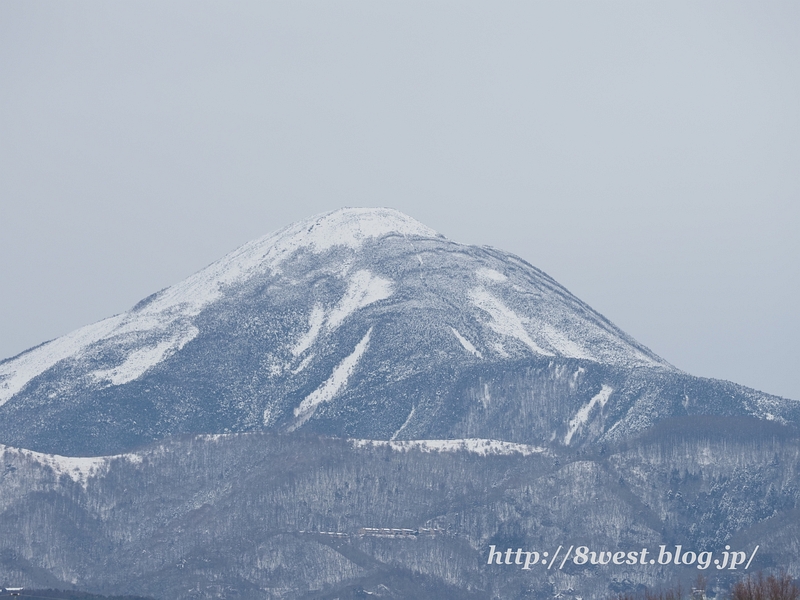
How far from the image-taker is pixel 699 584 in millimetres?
164000

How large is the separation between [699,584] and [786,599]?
2908cm

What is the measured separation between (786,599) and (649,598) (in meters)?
23.2

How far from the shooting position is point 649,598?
157125 millimetres

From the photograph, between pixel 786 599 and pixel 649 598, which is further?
pixel 649 598

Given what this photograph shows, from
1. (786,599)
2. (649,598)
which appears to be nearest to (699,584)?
(649,598)

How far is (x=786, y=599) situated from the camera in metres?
135

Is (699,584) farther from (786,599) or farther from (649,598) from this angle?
(786,599)

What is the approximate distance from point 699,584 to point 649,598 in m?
8.46

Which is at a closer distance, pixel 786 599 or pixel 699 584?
pixel 786 599
